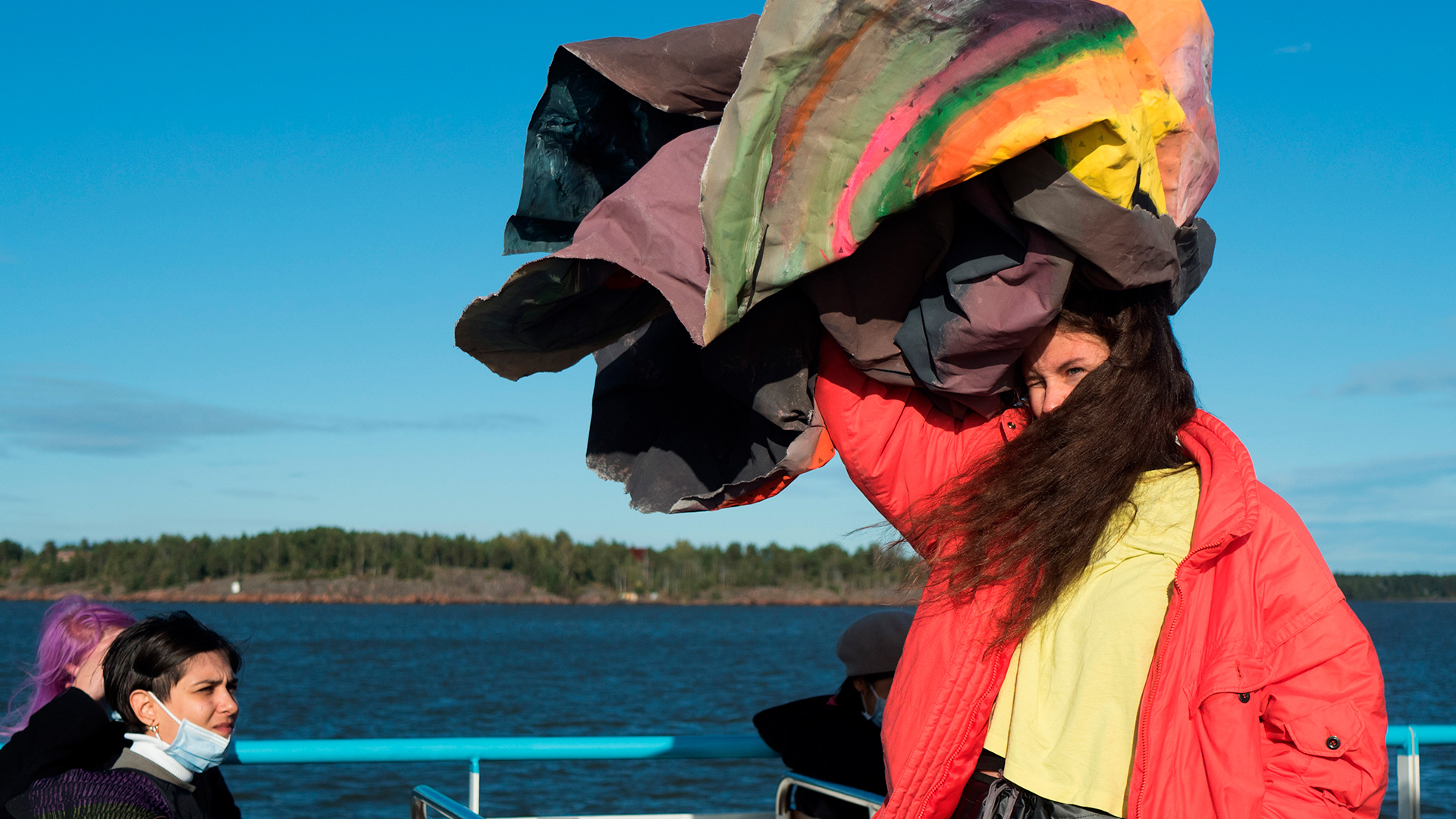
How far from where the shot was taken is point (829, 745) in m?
2.86

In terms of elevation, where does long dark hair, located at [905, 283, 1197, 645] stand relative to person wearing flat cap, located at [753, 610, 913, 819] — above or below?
above

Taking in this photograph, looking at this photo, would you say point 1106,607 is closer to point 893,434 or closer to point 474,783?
point 893,434

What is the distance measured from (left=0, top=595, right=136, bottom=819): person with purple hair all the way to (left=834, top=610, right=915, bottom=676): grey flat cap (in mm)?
1813

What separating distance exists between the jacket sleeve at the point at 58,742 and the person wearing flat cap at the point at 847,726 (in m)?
1.50

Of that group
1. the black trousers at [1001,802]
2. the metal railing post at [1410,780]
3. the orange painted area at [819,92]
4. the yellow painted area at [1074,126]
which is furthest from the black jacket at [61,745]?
the metal railing post at [1410,780]

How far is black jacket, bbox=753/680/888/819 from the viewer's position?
9.11 ft

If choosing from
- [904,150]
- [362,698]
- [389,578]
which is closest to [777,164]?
[904,150]

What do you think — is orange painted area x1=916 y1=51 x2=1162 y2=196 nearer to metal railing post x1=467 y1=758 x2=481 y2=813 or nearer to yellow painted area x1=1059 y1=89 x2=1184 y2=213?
yellow painted area x1=1059 y1=89 x2=1184 y2=213

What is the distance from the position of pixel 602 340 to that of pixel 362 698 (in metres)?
29.1

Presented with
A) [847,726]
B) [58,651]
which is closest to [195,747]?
[58,651]

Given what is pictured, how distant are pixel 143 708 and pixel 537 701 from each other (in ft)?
89.4

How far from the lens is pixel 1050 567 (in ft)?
4.76

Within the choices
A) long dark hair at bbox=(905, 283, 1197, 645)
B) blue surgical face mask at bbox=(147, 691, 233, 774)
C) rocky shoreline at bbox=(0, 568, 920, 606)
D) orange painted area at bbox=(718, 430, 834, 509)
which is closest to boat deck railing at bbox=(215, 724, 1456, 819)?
blue surgical face mask at bbox=(147, 691, 233, 774)

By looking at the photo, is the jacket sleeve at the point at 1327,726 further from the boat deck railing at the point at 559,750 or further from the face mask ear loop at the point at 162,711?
the face mask ear loop at the point at 162,711
